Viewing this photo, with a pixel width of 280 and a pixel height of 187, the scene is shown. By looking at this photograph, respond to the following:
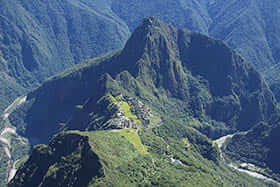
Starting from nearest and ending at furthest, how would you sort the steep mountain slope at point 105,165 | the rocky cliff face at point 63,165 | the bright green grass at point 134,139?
the rocky cliff face at point 63,165
the steep mountain slope at point 105,165
the bright green grass at point 134,139

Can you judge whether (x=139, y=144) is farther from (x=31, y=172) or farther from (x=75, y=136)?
(x=31, y=172)

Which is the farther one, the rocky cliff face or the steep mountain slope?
the steep mountain slope

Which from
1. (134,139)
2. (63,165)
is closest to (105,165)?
(63,165)

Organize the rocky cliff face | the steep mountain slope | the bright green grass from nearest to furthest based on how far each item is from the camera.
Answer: the rocky cliff face
the steep mountain slope
the bright green grass

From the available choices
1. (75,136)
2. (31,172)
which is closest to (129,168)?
(75,136)

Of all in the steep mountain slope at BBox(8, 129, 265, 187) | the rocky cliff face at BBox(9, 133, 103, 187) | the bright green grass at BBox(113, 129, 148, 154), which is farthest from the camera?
the bright green grass at BBox(113, 129, 148, 154)

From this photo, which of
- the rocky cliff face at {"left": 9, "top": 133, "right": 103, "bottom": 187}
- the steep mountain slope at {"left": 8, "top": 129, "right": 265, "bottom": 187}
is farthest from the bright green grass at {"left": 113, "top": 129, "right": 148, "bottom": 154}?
the rocky cliff face at {"left": 9, "top": 133, "right": 103, "bottom": 187}

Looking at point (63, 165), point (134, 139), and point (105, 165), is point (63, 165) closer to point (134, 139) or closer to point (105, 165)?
point (105, 165)

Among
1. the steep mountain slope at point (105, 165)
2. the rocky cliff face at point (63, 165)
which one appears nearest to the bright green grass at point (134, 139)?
the steep mountain slope at point (105, 165)

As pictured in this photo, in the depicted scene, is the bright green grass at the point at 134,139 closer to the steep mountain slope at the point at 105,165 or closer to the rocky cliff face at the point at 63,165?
the steep mountain slope at the point at 105,165

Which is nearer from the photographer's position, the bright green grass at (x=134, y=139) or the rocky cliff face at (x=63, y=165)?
the rocky cliff face at (x=63, y=165)

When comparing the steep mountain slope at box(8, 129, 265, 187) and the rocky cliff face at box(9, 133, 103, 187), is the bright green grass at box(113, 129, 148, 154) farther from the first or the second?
the rocky cliff face at box(9, 133, 103, 187)
